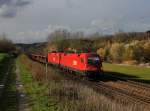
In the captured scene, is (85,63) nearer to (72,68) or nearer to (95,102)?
(72,68)

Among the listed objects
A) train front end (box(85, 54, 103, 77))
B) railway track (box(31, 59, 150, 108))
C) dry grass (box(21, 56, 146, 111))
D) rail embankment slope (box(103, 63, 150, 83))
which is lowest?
railway track (box(31, 59, 150, 108))

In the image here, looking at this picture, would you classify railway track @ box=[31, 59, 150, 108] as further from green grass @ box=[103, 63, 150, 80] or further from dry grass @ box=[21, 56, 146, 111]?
green grass @ box=[103, 63, 150, 80]

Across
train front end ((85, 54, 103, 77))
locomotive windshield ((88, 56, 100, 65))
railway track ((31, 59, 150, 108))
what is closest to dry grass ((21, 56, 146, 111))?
railway track ((31, 59, 150, 108))

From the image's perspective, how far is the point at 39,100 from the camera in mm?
20422

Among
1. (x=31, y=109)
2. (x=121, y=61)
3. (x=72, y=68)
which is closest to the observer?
(x=31, y=109)

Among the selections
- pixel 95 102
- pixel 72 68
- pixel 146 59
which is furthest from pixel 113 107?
pixel 146 59

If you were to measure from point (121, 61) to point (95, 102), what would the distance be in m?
54.3

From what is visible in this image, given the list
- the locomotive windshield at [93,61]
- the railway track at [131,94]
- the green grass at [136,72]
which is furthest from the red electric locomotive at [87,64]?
the green grass at [136,72]

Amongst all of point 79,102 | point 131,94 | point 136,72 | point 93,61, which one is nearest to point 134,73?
point 136,72

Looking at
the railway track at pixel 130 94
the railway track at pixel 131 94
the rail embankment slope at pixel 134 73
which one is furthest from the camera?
the rail embankment slope at pixel 134 73

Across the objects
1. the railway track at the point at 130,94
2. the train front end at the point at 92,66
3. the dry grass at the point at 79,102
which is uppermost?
the train front end at the point at 92,66

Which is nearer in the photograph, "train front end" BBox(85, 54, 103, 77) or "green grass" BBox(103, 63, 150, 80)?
"train front end" BBox(85, 54, 103, 77)

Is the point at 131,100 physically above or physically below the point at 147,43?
below

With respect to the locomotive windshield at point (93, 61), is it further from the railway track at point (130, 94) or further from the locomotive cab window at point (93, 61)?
the railway track at point (130, 94)
